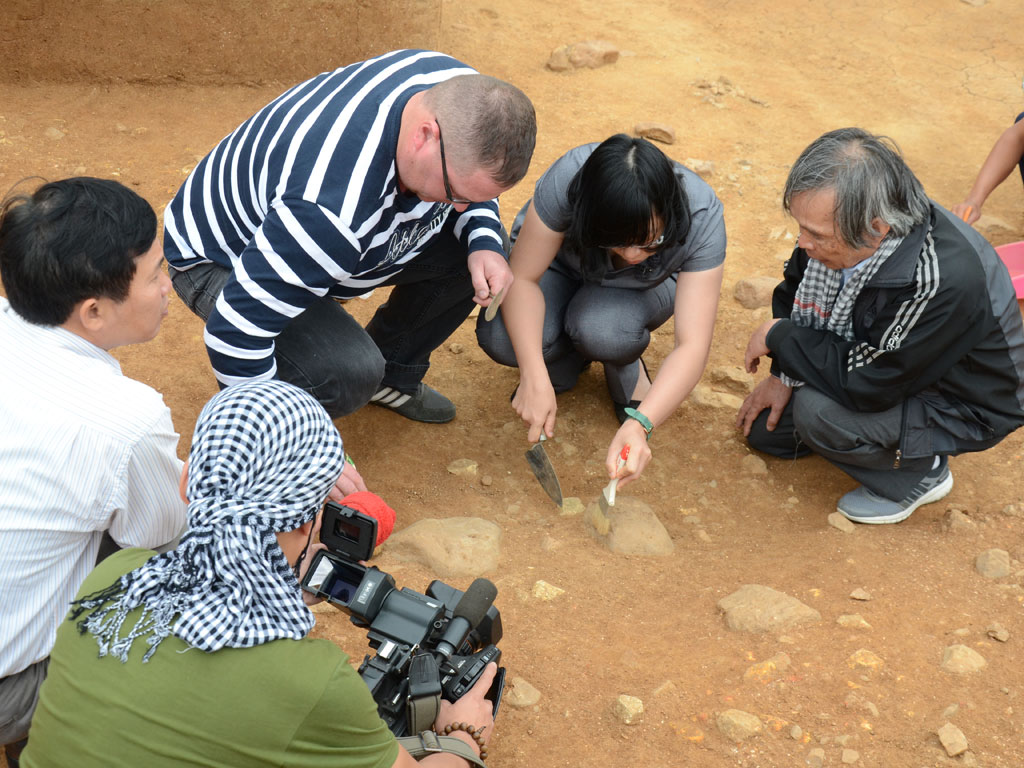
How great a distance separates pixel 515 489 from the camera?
3.20 meters

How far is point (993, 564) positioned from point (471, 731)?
1.71 metres

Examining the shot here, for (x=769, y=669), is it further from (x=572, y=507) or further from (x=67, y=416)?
(x=67, y=416)

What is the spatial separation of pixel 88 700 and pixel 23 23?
4.36 meters

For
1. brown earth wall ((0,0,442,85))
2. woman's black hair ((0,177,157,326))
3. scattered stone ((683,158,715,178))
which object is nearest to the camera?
woman's black hair ((0,177,157,326))

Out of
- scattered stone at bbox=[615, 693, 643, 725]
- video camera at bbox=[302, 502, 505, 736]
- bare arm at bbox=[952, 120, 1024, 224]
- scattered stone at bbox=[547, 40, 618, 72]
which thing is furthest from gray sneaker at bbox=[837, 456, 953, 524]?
scattered stone at bbox=[547, 40, 618, 72]

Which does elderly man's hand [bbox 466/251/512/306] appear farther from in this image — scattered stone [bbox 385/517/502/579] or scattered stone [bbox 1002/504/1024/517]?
scattered stone [bbox 1002/504/1024/517]

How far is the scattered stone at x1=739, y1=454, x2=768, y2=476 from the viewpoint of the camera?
10.8ft

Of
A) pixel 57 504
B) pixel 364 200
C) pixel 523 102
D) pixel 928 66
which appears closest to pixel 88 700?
pixel 57 504

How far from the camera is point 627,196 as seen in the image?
2.61 metres

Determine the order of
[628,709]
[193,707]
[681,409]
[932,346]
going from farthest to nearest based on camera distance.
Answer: [681,409]
[932,346]
[628,709]
[193,707]

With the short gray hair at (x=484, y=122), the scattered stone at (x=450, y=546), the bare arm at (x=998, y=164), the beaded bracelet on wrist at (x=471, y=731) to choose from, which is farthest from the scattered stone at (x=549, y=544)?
the bare arm at (x=998, y=164)

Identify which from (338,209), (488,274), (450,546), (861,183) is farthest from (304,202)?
(861,183)

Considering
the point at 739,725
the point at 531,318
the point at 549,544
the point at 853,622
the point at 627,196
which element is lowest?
the point at 549,544

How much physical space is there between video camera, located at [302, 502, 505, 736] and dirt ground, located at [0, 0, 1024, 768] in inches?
17.6
